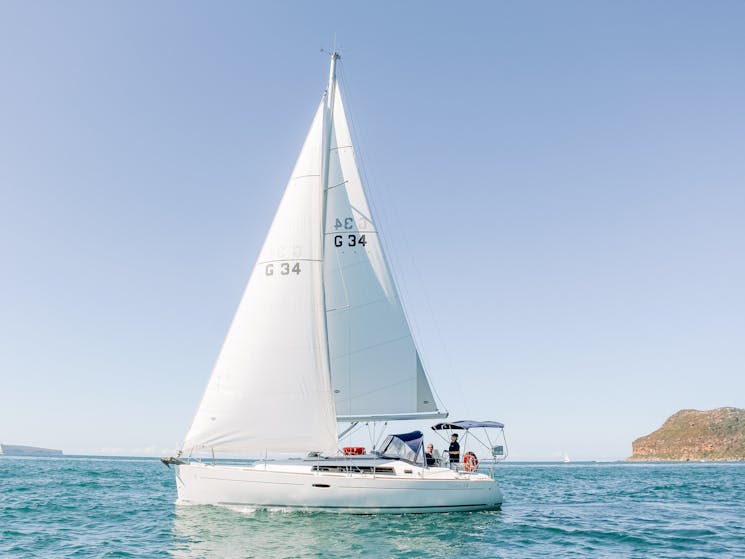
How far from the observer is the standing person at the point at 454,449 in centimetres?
2581

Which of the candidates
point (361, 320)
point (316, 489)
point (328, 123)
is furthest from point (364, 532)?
point (328, 123)

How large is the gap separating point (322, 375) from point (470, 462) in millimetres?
8293

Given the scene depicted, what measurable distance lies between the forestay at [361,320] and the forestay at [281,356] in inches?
54.9

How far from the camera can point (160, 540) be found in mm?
17906

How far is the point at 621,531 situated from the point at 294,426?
42.4ft

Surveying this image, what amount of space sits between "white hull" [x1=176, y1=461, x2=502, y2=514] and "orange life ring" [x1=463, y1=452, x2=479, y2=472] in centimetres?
236

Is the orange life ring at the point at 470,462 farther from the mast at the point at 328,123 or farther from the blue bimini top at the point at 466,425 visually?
the mast at the point at 328,123

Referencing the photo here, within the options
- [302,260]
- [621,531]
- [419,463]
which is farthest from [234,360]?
[621,531]

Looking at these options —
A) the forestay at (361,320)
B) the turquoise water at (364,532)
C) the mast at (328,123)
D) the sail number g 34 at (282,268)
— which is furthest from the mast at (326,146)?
the turquoise water at (364,532)

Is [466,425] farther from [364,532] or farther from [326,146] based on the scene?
[326,146]

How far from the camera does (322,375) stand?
22812 millimetres

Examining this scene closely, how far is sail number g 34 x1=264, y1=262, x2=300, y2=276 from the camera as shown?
78.1 feet

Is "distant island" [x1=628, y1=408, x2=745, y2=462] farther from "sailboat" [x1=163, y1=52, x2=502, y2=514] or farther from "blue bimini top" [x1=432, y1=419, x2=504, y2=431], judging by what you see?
"sailboat" [x1=163, y1=52, x2=502, y2=514]

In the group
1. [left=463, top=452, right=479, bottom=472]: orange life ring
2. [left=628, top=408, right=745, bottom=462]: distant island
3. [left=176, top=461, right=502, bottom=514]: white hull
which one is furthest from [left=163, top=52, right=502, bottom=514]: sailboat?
[left=628, top=408, right=745, bottom=462]: distant island
